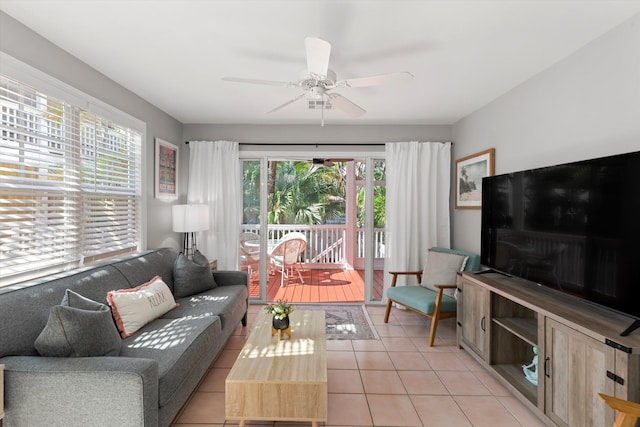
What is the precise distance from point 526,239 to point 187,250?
3.70 meters

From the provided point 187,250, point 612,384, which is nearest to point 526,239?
point 612,384

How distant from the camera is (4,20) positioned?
1933 mm

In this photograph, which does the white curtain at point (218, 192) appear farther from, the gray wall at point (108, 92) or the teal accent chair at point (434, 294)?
the teal accent chair at point (434, 294)

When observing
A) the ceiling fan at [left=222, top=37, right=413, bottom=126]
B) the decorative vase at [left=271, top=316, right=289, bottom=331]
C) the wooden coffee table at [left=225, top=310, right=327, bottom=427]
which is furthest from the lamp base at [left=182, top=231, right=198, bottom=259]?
the ceiling fan at [left=222, top=37, right=413, bottom=126]

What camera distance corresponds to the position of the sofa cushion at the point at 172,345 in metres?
1.83

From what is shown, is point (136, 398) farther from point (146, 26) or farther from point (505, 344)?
point (505, 344)

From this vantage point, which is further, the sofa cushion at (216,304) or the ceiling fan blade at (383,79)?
the sofa cushion at (216,304)

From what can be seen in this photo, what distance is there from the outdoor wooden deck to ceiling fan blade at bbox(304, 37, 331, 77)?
3246mm

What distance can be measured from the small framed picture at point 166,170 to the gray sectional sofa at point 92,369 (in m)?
1.55

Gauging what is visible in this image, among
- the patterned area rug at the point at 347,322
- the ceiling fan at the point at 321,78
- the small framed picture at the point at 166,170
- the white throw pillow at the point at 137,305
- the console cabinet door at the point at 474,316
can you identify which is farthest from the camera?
the small framed picture at the point at 166,170

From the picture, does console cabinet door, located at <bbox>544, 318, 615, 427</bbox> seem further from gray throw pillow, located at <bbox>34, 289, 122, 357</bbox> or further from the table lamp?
the table lamp

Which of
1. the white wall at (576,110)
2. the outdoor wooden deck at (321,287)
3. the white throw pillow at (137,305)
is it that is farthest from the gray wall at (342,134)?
the white throw pillow at (137,305)

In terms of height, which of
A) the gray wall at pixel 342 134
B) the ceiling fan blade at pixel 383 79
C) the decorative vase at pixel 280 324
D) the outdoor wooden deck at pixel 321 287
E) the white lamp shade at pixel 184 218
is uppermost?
the gray wall at pixel 342 134

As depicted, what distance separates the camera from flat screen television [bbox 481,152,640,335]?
1688 millimetres
